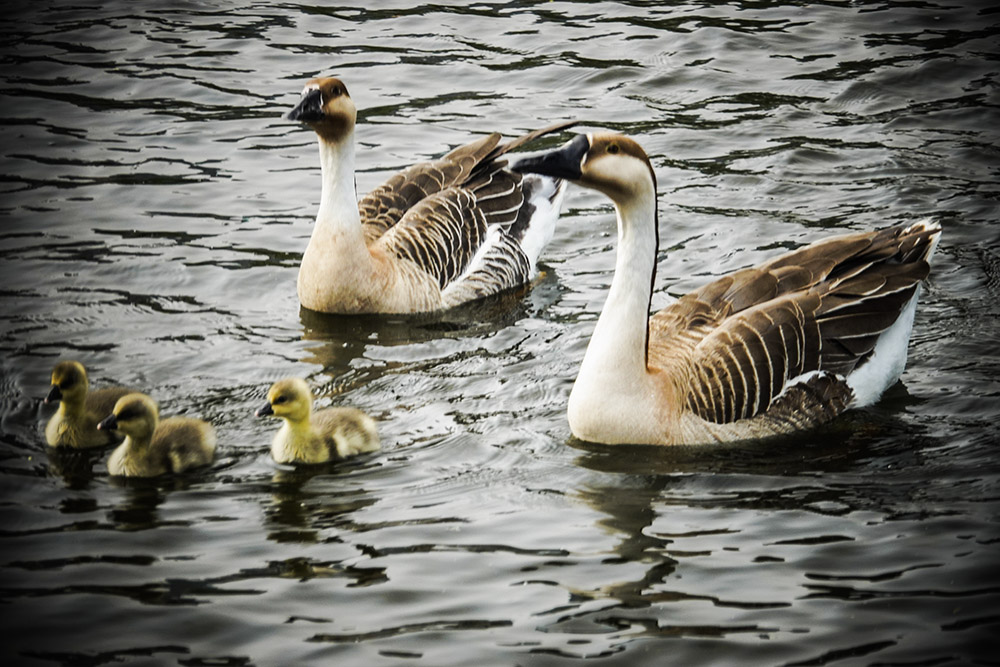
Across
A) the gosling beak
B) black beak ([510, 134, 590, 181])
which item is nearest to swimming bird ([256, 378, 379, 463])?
the gosling beak

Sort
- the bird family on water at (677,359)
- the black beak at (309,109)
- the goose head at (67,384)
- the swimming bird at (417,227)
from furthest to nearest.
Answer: the swimming bird at (417,227), the black beak at (309,109), the goose head at (67,384), the bird family on water at (677,359)

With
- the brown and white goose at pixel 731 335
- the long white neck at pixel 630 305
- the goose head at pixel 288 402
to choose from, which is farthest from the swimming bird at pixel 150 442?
the long white neck at pixel 630 305

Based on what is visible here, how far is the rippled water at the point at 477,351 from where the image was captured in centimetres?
592

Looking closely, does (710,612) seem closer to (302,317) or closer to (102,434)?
(102,434)

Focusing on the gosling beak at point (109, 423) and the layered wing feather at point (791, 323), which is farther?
the layered wing feather at point (791, 323)

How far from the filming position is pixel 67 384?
24.3 ft

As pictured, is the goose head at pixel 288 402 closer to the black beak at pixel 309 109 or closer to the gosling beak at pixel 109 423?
the gosling beak at pixel 109 423

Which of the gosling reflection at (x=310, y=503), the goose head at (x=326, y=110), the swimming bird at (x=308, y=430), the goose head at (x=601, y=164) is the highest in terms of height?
the goose head at (x=326, y=110)

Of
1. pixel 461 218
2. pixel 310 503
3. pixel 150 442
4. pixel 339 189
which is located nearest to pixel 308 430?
pixel 310 503

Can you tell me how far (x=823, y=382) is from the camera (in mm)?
7934

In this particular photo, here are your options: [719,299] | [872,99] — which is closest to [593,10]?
[872,99]

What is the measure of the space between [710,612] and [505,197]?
20.1ft

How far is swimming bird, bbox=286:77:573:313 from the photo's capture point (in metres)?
9.98

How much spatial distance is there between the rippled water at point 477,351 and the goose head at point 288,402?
1.27ft
